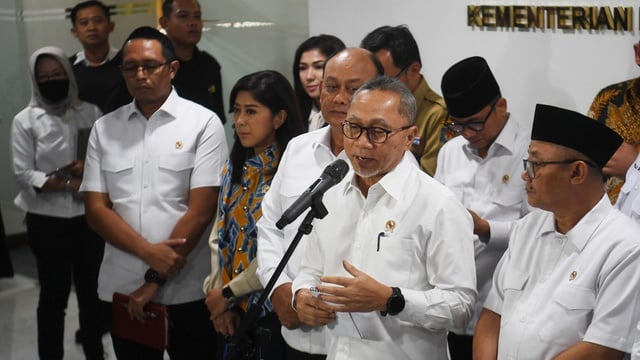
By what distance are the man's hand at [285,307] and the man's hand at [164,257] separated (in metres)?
0.95

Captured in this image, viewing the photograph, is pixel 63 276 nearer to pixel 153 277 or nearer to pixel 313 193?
pixel 153 277

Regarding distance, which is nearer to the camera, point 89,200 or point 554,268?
point 554,268

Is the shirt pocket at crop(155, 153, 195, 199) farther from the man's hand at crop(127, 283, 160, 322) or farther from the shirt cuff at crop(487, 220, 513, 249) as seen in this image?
the shirt cuff at crop(487, 220, 513, 249)

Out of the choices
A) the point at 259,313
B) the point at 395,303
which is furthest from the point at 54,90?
the point at 395,303

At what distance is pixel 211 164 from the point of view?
3.97 metres

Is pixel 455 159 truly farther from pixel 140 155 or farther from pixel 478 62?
pixel 140 155

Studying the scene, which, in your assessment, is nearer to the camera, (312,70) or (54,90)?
(312,70)

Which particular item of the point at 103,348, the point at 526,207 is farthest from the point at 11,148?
the point at 526,207

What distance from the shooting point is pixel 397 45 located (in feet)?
13.2

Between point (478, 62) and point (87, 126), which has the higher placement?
point (478, 62)

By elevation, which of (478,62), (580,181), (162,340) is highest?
(478,62)

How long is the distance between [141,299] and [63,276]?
1.17 m

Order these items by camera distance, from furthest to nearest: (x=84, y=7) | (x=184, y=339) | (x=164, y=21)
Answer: (x=84, y=7) < (x=164, y=21) < (x=184, y=339)

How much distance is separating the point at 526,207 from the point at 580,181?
0.97 meters
